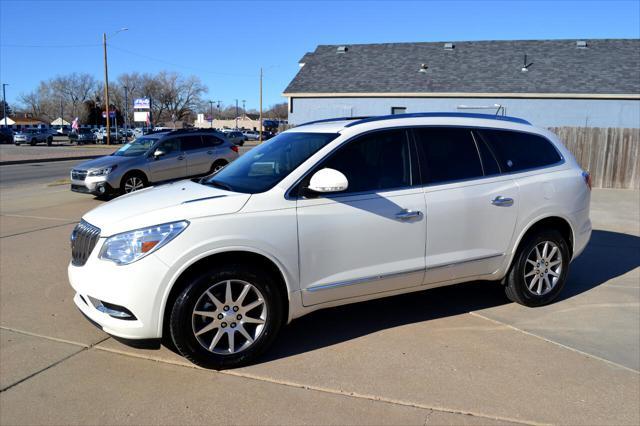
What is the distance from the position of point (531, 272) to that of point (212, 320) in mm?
3106

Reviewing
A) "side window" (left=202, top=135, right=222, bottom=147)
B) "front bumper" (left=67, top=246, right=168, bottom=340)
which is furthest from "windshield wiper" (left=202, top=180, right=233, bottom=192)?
"side window" (left=202, top=135, right=222, bottom=147)

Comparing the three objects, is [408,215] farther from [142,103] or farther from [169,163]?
[142,103]

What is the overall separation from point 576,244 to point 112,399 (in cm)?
446

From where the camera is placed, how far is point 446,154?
15.3ft

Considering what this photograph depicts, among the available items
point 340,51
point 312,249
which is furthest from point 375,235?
point 340,51

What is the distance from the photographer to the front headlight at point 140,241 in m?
3.57

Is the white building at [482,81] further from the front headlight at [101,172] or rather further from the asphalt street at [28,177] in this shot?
the front headlight at [101,172]

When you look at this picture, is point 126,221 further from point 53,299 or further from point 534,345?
point 534,345

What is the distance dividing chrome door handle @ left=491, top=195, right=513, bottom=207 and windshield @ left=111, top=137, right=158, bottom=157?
10121 millimetres

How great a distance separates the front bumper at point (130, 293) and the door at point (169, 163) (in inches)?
371

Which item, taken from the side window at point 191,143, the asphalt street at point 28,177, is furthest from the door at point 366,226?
the asphalt street at point 28,177

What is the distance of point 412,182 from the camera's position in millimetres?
4402

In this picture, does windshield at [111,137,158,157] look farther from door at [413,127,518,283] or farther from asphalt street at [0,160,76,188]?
door at [413,127,518,283]

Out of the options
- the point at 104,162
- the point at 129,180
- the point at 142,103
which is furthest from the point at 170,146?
the point at 142,103
